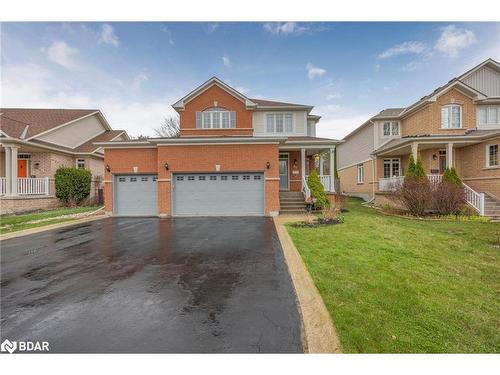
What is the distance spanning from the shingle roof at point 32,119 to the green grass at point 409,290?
2058 cm

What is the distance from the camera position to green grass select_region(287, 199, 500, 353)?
2.63 meters

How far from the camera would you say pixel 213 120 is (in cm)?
1605

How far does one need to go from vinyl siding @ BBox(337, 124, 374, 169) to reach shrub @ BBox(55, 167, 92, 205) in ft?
75.3

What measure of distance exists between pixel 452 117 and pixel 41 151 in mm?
29445

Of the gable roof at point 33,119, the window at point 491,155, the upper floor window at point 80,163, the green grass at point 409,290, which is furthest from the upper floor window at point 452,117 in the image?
the gable roof at point 33,119

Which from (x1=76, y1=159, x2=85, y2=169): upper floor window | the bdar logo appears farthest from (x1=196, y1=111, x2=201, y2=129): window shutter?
the bdar logo

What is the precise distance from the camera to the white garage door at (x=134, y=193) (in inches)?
542

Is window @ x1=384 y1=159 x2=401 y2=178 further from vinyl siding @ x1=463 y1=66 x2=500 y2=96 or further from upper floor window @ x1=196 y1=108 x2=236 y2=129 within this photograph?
upper floor window @ x1=196 y1=108 x2=236 y2=129

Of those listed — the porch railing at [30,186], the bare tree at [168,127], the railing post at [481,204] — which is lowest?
the railing post at [481,204]

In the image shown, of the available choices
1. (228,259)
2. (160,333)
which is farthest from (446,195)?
(160,333)

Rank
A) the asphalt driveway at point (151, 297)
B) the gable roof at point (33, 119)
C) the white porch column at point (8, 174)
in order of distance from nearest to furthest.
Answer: the asphalt driveway at point (151, 297), the white porch column at point (8, 174), the gable roof at point (33, 119)

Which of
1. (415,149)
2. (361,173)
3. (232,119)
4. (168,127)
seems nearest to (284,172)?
(232,119)

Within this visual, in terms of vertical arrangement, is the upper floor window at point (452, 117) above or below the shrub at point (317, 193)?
above

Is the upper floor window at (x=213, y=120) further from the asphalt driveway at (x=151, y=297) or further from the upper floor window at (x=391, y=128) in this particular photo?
the upper floor window at (x=391, y=128)
